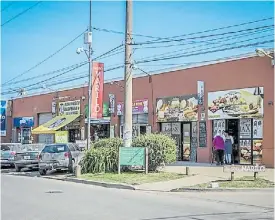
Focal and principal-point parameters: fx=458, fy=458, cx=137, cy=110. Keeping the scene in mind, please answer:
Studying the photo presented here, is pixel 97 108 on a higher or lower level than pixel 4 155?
higher

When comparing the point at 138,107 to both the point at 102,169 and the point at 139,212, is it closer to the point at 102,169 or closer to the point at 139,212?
the point at 102,169

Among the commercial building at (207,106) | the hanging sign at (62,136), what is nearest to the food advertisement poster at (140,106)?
the commercial building at (207,106)

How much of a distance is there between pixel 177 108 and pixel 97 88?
568 centimetres

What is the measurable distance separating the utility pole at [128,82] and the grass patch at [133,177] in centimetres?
196

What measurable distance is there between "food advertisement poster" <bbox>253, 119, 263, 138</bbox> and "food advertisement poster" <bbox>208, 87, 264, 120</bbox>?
1.08 feet

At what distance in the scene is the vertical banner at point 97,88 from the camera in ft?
94.6

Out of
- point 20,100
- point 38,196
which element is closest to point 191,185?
point 38,196

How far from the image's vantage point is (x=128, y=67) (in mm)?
20969

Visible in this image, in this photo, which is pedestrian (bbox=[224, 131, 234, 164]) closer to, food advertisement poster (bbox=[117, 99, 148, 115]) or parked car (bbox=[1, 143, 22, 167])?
food advertisement poster (bbox=[117, 99, 148, 115])

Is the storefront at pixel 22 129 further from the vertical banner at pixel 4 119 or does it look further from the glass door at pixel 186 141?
the glass door at pixel 186 141

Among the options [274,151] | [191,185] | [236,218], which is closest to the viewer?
[236,218]

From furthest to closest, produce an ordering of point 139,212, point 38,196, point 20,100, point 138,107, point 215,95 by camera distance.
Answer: point 20,100, point 138,107, point 215,95, point 38,196, point 139,212

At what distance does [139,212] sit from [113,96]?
74.6 feet

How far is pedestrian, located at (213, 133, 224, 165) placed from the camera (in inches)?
923
